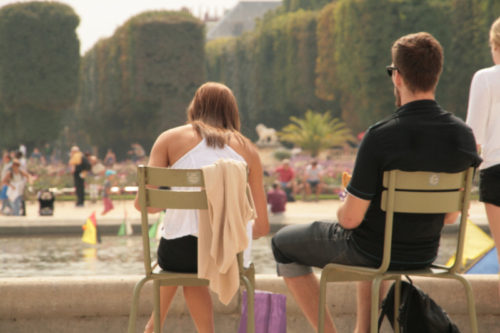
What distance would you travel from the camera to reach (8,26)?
2947 cm

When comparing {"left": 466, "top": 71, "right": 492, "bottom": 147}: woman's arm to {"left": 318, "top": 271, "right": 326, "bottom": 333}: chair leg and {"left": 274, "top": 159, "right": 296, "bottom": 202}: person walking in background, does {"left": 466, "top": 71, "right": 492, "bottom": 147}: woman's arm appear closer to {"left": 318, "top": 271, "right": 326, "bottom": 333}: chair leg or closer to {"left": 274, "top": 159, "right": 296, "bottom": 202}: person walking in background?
{"left": 318, "top": 271, "right": 326, "bottom": 333}: chair leg

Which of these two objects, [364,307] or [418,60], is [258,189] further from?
[418,60]

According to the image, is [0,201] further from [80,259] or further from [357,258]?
[357,258]

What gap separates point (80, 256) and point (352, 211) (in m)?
6.26

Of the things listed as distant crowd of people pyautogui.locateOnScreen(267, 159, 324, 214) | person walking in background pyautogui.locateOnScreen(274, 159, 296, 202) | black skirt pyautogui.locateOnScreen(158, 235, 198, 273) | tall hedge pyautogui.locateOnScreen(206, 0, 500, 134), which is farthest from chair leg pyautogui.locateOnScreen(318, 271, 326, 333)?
tall hedge pyautogui.locateOnScreen(206, 0, 500, 134)

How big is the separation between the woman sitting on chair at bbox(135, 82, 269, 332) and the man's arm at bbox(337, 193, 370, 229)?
405mm

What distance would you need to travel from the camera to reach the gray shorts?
1993 millimetres

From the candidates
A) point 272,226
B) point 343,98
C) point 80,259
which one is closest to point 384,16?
point 343,98

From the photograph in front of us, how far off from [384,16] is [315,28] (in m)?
6.85

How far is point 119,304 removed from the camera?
2457 millimetres

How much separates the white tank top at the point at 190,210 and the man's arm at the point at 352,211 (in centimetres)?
44

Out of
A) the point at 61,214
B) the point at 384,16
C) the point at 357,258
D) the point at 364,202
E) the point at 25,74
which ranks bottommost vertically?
the point at 61,214

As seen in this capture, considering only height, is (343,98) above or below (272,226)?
above

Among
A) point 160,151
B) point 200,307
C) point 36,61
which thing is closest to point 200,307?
point 200,307
